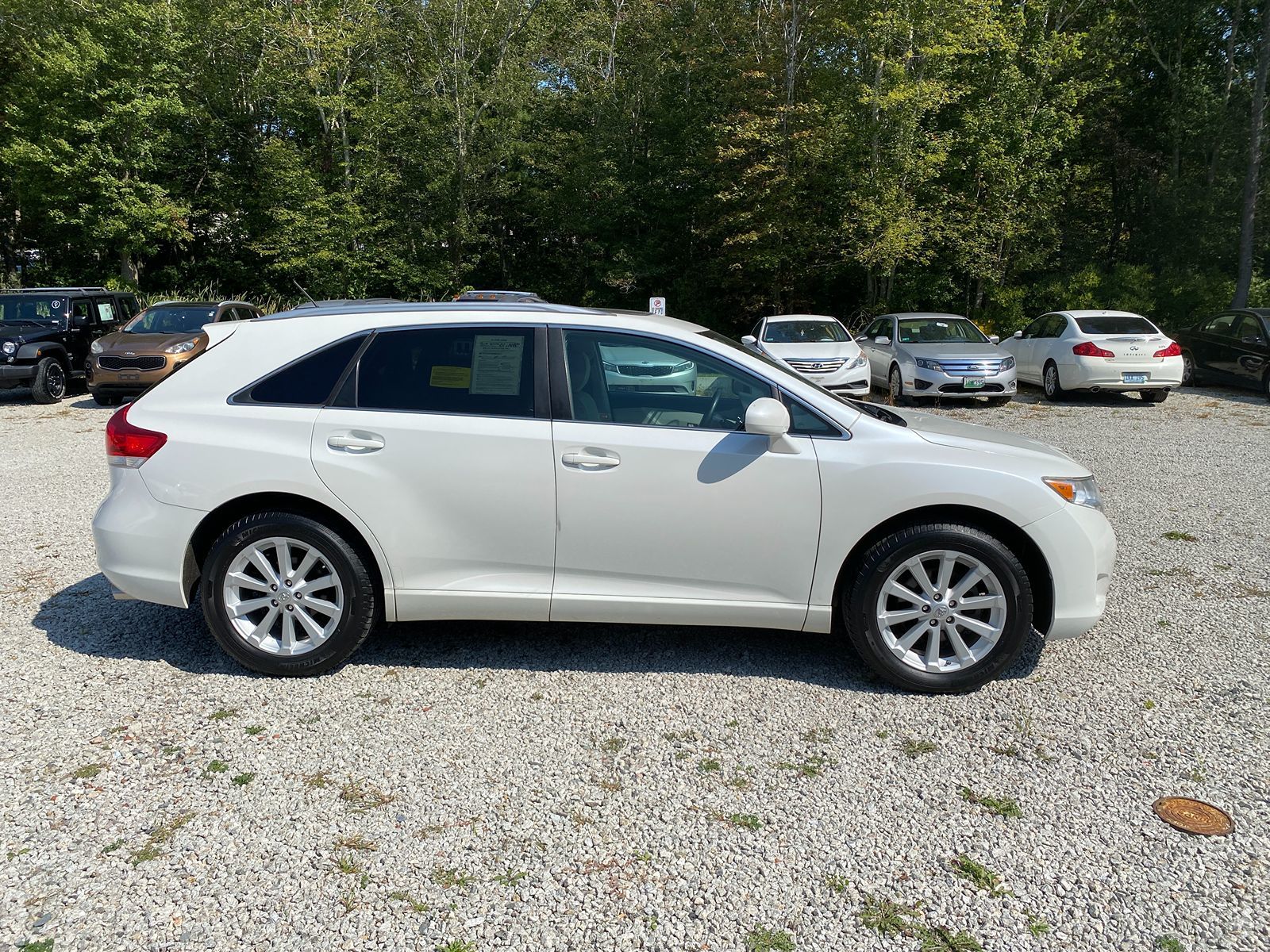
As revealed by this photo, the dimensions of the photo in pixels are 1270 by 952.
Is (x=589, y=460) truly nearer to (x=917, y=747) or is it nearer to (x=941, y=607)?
(x=941, y=607)

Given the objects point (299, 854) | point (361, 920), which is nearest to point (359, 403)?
point (299, 854)

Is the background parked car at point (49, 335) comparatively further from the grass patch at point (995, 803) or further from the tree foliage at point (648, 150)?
the grass patch at point (995, 803)

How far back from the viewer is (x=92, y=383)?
1454 cm

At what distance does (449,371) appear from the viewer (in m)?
4.30

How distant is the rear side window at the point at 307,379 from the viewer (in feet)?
14.1

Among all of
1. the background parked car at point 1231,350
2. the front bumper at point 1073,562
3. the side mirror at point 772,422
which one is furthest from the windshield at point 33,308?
the background parked car at point 1231,350

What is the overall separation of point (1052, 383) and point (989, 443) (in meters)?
12.9

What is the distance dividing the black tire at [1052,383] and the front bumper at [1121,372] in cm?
52

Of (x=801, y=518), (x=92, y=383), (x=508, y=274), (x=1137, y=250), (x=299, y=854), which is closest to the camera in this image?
(x=299, y=854)

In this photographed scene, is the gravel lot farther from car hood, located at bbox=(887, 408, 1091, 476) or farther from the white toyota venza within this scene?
car hood, located at bbox=(887, 408, 1091, 476)

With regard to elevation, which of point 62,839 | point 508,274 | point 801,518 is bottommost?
point 62,839

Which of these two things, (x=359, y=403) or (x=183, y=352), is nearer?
(x=359, y=403)

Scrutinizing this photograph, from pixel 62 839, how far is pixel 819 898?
255cm

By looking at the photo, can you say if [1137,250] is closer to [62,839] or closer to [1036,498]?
[1036,498]
